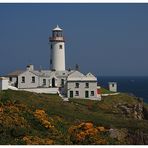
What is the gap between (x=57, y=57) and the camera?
148 ft

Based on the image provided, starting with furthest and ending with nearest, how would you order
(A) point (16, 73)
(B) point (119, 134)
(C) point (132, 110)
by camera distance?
(A) point (16, 73) → (C) point (132, 110) → (B) point (119, 134)

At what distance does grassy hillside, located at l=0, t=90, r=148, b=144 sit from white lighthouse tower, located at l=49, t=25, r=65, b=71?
788 centimetres

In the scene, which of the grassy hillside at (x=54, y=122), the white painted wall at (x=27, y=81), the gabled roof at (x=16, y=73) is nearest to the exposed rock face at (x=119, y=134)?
the grassy hillside at (x=54, y=122)

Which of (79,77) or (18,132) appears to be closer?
(18,132)

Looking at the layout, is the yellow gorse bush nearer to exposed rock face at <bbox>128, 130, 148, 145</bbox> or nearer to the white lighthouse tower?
exposed rock face at <bbox>128, 130, 148, 145</bbox>

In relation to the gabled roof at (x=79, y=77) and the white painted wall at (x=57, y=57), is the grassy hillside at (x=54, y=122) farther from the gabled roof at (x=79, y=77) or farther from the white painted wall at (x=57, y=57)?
the white painted wall at (x=57, y=57)

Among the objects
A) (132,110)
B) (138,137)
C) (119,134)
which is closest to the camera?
(119,134)

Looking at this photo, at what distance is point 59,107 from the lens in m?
31.9

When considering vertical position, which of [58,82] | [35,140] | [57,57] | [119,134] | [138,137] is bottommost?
[138,137]

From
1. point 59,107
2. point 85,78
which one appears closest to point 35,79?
point 85,78

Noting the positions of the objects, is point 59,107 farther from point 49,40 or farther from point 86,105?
point 49,40

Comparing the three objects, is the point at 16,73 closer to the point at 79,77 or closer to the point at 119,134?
the point at 79,77

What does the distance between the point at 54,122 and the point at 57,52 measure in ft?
63.4

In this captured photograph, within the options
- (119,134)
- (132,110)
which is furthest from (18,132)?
(132,110)
